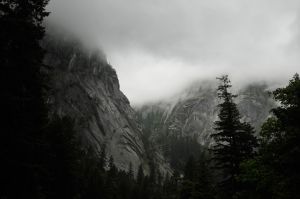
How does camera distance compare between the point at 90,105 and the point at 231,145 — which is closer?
the point at 231,145

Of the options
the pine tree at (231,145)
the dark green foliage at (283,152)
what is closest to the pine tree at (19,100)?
the dark green foliage at (283,152)

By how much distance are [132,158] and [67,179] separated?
133 m

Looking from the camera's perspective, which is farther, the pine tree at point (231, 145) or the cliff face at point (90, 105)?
the cliff face at point (90, 105)

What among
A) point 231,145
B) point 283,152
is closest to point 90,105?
point 231,145

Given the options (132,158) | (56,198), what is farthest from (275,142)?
(132,158)

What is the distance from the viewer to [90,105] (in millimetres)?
173875

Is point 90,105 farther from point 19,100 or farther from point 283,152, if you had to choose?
point 283,152

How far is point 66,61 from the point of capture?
600 ft

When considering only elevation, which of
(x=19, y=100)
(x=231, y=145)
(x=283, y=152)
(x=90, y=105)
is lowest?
(x=283, y=152)

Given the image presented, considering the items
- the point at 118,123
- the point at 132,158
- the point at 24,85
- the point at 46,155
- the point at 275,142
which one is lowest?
the point at 46,155

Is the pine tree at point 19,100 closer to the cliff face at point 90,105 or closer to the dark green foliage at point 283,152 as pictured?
the dark green foliage at point 283,152

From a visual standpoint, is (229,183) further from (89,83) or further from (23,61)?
(89,83)

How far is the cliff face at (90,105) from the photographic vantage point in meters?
164

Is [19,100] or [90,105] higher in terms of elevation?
[90,105]
